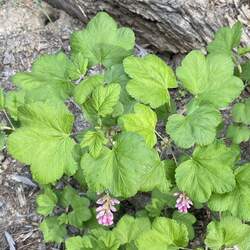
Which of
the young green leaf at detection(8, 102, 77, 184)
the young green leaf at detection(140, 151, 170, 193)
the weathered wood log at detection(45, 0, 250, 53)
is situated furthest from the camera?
the weathered wood log at detection(45, 0, 250, 53)

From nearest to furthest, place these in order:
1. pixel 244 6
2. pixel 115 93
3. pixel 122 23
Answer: pixel 115 93 → pixel 244 6 → pixel 122 23

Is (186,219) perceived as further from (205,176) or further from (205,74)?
(205,74)

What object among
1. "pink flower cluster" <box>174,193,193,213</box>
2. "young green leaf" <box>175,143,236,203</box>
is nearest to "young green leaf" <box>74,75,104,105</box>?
→ "young green leaf" <box>175,143,236,203</box>

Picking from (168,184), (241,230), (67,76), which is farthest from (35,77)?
(241,230)

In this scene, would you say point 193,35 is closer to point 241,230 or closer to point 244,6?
point 244,6

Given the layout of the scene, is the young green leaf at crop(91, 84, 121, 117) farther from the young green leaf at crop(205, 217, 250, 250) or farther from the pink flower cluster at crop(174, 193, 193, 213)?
the young green leaf at crop(205, 217, 250, 250)

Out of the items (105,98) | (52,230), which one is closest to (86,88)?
(105,98)

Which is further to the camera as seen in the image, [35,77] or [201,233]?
[201,233]
